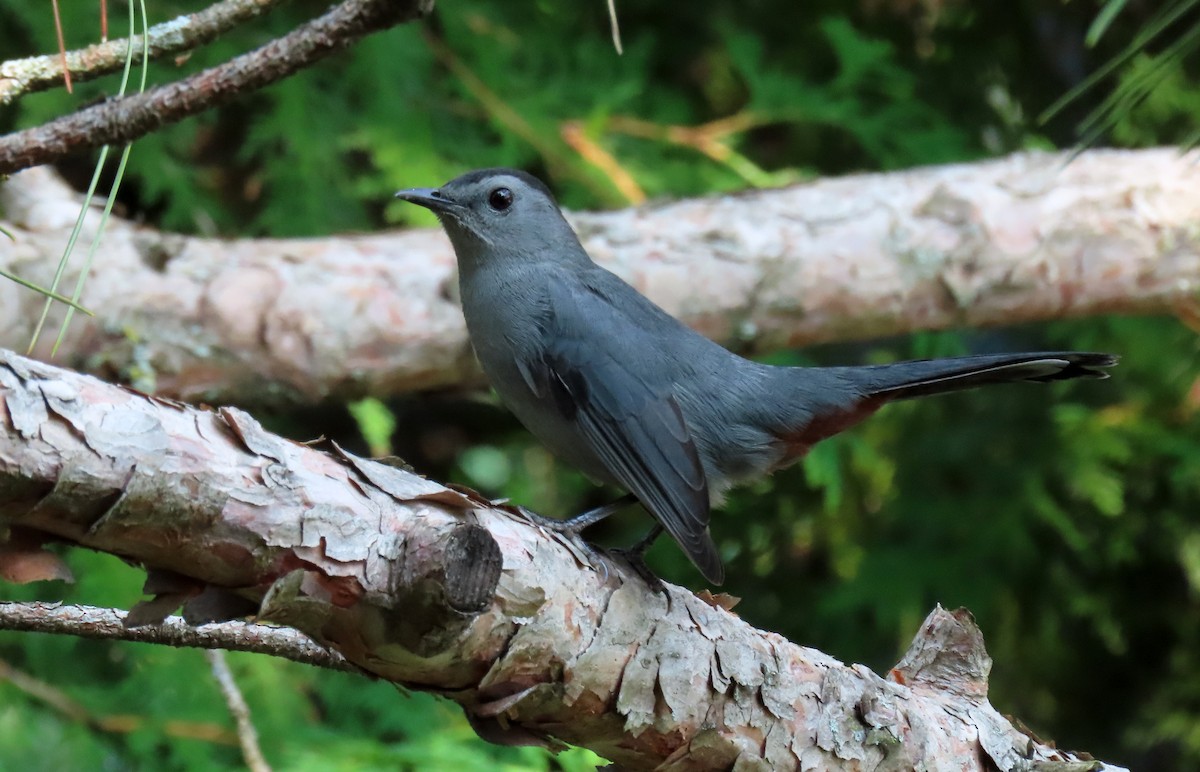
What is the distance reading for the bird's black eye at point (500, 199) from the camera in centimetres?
310

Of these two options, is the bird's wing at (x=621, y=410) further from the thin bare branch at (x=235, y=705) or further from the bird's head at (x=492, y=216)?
the thin bare branch at (x=235, y=705)

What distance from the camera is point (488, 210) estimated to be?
121 inches

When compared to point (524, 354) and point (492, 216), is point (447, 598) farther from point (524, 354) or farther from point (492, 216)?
point (492, 216)

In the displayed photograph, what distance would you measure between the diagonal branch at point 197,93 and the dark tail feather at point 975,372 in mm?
1427

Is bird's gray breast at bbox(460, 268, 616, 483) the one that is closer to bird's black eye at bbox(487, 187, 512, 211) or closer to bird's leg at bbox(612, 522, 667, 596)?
bird's black eye at bbox(487, 187, 512, 211)

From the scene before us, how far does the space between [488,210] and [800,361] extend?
158 cm

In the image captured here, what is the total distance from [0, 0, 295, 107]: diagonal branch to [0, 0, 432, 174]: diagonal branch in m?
0.07

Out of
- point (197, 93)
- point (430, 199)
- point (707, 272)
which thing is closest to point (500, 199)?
point (430, 199)

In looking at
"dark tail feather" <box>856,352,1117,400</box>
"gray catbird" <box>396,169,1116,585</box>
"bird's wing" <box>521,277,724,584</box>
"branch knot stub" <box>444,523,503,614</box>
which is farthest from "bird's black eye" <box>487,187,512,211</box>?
"branch knot stub" <box>444,523,503,614</box>

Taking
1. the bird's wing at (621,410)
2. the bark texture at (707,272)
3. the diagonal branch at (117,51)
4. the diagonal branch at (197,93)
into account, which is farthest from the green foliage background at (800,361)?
the diagonal branch at (117,51)

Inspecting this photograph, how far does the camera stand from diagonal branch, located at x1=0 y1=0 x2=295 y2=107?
172cm

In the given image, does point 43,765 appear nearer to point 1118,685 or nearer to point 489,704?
point 489,704

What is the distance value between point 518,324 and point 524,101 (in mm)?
1735

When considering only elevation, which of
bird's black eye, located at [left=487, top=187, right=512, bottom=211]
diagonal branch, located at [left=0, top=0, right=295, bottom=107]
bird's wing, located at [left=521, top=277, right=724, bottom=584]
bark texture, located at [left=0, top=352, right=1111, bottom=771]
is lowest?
bark texture, located at [left=0, top=352, right=1111, bottom=771]
